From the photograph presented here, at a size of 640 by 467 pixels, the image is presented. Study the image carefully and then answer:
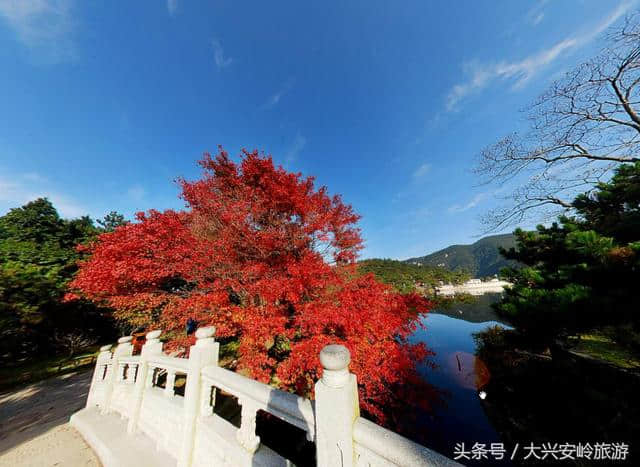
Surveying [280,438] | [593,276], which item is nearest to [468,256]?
[593,276]

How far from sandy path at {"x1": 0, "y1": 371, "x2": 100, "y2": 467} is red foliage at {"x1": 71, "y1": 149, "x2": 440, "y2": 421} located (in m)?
2.60

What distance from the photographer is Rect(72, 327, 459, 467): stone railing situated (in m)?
1.45

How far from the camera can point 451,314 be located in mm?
26703

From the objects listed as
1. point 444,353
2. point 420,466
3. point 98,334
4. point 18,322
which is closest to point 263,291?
point 420,466

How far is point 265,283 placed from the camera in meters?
5.62

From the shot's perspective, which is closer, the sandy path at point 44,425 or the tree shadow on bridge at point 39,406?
the sandy path at point 44,425

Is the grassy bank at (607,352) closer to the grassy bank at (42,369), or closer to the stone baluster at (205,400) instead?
the stone baluster at (205,400)

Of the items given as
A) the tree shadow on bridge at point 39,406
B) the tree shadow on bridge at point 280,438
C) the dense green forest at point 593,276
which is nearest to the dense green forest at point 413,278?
the dense green forest at point 593,276

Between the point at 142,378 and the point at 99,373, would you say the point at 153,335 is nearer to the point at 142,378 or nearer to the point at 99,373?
the point at 142,378

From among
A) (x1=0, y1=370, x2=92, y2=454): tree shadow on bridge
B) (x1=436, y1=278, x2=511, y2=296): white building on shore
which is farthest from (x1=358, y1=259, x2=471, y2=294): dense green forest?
(x1=0, y1=370, x2=92, y2=454): tree shadow on bridge

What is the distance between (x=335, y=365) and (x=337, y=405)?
1.06 feet

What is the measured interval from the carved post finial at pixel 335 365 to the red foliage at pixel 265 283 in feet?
12.0

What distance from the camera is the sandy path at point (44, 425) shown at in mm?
4098

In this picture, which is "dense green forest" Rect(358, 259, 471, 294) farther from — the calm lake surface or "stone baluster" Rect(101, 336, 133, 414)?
"stone baluster" Rect(101, 336, 133, 414)
